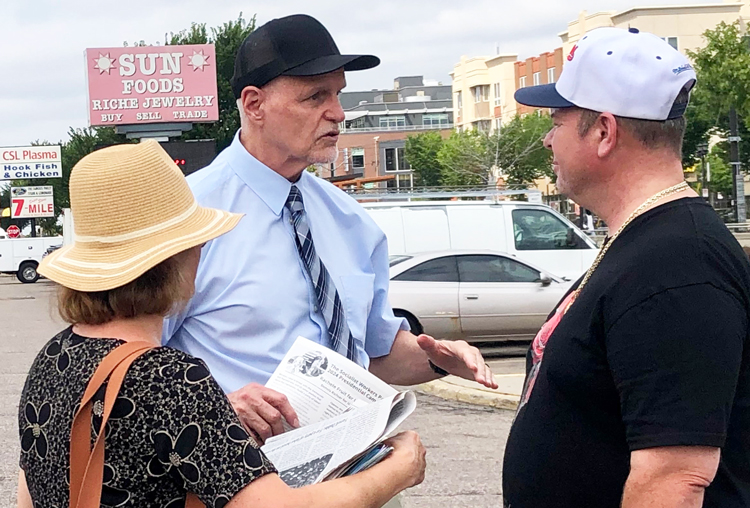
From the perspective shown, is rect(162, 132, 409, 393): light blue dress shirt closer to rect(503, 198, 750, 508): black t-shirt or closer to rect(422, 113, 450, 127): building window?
rect(503, 198, 750, 508): black t-shirt

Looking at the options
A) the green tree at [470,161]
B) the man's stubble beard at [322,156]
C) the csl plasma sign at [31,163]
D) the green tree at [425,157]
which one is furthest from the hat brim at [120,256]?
the green tree at [425,157]

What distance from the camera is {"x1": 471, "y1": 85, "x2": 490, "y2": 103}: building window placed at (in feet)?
323

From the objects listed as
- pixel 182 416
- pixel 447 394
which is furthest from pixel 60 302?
pixel 447 394

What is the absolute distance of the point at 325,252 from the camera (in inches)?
114

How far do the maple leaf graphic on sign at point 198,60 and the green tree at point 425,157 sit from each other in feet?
146

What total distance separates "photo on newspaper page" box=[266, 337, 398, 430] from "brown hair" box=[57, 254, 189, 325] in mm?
441

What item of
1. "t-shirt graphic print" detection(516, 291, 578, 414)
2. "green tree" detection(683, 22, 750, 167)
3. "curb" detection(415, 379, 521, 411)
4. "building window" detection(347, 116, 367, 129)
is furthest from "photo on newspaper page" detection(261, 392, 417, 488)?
"building window" detection(347, 116, 367, 129)

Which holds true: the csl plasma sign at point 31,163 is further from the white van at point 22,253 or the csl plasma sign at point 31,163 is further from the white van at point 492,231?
the white van at point 492,231

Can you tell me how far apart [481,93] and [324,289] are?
98.1m

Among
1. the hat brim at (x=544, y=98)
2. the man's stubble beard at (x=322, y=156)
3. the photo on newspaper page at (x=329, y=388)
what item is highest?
the hat brim at (x=544, y=98)

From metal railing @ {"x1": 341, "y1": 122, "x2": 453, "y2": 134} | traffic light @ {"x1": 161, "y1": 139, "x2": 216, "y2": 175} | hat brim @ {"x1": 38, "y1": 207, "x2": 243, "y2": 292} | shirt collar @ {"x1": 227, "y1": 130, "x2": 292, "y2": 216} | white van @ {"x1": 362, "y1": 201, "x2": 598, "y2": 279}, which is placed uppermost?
metal railing @ {"x1": 341, "y1": 122, "x2": 453, "y2": 134}

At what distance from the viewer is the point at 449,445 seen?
769 cm

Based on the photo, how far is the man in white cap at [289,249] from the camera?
262cm

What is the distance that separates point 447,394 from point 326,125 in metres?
7.29
